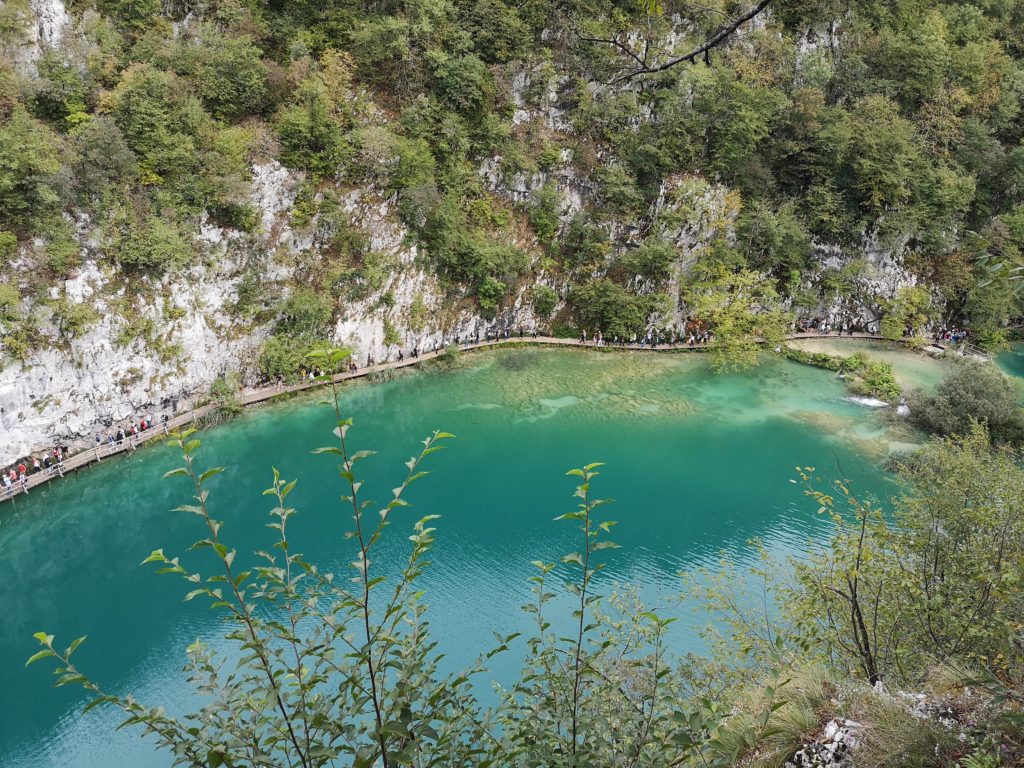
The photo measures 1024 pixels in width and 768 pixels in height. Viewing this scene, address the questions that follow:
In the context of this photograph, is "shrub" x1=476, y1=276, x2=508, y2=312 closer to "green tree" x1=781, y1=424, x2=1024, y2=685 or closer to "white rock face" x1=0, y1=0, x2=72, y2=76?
"white rock face" x1=0, y1=0, x2=72, y2=76

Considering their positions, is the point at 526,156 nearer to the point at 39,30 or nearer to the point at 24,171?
the point at 39,30

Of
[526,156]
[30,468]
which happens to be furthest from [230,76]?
[30,468]

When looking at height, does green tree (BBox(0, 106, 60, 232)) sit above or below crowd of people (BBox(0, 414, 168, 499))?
above

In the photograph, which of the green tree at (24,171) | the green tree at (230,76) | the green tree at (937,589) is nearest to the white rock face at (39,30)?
the green tree at (24,171)

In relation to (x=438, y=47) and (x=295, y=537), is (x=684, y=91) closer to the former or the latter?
(x=438, y=47)

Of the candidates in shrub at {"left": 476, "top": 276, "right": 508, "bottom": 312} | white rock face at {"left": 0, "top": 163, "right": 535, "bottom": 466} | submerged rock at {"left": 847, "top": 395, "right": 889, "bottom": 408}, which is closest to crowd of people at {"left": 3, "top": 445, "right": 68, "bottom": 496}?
white rock face at {"left": 0, "top": 163, "right": 535, "bottom": 466}

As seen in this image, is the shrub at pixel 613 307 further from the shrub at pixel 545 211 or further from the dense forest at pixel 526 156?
the shrub at pixel 545 211
